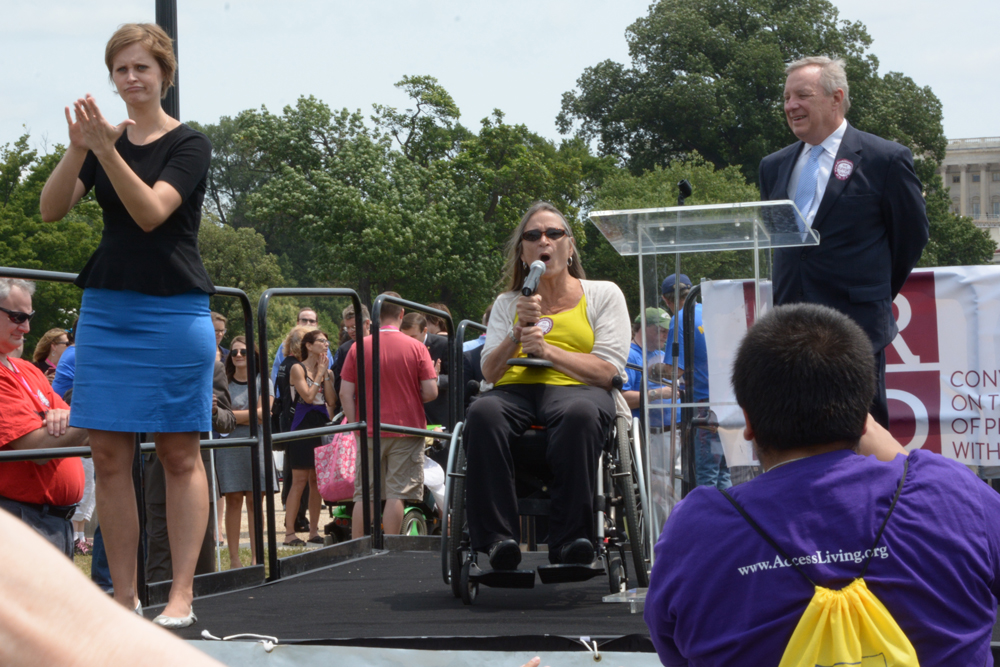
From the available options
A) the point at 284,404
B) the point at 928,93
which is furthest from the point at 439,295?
the point at 284,404

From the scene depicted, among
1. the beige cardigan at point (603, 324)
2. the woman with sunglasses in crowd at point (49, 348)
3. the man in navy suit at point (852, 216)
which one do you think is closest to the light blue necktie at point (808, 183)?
the man in navy suit at point (852, 216)

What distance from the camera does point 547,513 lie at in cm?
434

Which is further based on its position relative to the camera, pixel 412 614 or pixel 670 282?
pixel 670 282

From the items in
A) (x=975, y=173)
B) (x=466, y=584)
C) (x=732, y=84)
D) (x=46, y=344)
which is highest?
(x=975, y=173)

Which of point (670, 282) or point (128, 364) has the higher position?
point (670, 282)

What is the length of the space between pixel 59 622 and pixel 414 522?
7.45 meters

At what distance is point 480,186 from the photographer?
47844mm

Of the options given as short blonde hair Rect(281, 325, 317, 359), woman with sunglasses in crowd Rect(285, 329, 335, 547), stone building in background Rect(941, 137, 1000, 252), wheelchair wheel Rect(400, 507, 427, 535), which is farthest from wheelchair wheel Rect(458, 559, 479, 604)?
A: stone building in background Rect(941, 137, 1000, 252)

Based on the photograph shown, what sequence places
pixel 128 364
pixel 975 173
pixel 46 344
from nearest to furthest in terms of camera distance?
pixel 128 364 → pixel 46 344 → pixel 975 173

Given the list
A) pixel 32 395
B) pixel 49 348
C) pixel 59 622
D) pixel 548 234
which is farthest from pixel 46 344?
pixel 59 622

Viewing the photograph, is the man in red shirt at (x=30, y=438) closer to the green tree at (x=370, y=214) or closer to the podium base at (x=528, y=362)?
the podium base at (x=528, y=362)

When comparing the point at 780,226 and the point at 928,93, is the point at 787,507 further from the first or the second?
the point at 928,93

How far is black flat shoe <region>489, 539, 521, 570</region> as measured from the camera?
4.05 meters

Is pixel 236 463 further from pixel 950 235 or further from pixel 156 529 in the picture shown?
pixel 950 235
